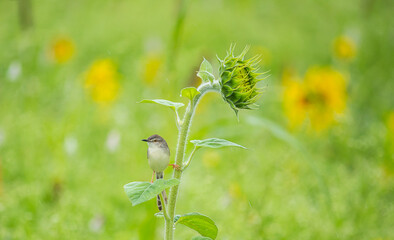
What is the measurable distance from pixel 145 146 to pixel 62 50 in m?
0.44

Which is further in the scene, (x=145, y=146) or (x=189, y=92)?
(x=145, y=146)

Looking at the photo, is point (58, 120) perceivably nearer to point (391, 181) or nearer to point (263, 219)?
point (263, 219)

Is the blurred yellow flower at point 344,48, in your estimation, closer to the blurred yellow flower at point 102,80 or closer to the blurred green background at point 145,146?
the blurred green background at point 145,146

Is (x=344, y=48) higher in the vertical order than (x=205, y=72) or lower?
higher

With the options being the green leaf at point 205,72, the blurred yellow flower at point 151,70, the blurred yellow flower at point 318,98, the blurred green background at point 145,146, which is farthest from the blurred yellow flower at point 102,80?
the green leaf at point 205,72

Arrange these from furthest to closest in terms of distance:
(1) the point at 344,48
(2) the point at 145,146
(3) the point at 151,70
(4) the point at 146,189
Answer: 1. (1) the point at 344,48
2. (3) the point at 151,70
3. (2) the point at 145,146
4. (4) the point at 146,189

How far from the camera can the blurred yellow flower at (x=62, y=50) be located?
49.8 inches

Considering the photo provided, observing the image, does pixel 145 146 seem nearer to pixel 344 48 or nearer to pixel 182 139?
pixel 182 139

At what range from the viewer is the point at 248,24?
2598 millimetres

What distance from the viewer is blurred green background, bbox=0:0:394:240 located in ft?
2.40

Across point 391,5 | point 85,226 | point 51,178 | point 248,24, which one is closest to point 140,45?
point 248,24

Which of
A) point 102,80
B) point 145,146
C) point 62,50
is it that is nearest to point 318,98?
point 145,146

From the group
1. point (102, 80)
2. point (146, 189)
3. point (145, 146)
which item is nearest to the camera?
point (146, 189)

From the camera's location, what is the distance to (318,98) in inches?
47.4
